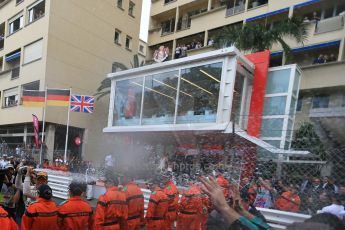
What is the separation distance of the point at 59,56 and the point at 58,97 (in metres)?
4.73

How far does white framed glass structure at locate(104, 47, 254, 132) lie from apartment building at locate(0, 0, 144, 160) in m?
7.13

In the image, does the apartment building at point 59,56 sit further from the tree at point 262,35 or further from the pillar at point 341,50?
the pillar at point 341,50

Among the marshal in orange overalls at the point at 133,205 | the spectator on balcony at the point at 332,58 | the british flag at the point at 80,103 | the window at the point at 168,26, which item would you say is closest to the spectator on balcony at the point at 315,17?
the spectator on balcony at the point at 332,58

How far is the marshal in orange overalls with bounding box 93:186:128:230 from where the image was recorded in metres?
4.44

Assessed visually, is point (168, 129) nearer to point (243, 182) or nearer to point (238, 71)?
point (238, 71)

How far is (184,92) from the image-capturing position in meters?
11.0

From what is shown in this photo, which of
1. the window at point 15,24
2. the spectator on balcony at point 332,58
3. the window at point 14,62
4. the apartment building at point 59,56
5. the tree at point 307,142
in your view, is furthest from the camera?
the window at point 15,24

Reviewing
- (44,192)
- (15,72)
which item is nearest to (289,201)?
(44,192)

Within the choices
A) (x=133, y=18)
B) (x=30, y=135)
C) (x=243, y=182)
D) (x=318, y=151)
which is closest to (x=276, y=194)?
(x=243, y=182)

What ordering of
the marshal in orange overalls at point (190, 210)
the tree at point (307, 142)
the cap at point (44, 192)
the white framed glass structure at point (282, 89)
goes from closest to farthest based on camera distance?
the tree at point (307, 142) < the cap at point (44, 192) < the marshal in orange overalls at point (190, 210) < the white framed glass structure at point (282, 89)

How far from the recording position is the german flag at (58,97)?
15.7 meters

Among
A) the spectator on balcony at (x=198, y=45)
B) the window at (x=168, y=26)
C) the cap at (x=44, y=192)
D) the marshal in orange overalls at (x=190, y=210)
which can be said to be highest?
the window at (x=168, y=26)

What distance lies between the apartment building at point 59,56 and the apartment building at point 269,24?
11.2 ft

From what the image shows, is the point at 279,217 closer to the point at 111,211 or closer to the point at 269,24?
the point at 111,211
